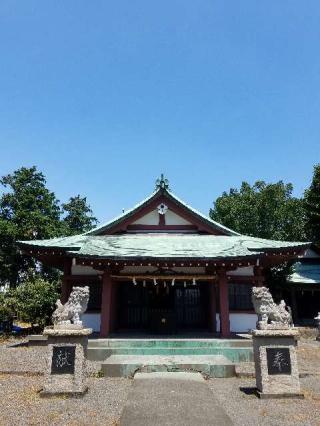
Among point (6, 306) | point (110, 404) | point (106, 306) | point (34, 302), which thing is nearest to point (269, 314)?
point (110, 404)

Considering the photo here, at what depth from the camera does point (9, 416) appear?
246 inches

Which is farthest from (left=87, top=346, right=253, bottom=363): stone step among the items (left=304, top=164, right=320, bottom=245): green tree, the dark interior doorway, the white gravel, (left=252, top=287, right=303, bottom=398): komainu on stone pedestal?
(left=304, top=164, right=320, bottom=245): green tree

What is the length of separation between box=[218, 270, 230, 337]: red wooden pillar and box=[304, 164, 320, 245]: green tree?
734 inches

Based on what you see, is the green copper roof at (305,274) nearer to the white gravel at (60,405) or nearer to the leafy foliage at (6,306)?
the leafy foliage at (6,306)

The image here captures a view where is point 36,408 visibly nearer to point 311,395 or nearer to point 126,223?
point 311,395

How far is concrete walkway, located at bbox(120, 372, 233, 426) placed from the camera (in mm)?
5781

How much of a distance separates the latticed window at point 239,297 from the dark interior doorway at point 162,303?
1.22m

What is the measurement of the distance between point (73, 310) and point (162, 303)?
8.32 meters

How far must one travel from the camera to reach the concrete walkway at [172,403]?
19.0ft

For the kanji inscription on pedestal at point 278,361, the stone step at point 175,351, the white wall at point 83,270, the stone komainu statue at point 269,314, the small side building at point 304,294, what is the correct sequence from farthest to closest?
1. the small side building at point 304,294
2. the white wall at point 83,270
3. the stone step at point 175,351
4. the stone komainu statue at point 269,314
5. the kanji inscription on pedestal at point 278,361

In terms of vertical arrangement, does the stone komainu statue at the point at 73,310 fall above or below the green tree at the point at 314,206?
below

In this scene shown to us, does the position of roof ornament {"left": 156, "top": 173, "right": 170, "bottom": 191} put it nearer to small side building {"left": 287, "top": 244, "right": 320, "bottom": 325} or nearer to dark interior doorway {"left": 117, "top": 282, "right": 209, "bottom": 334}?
dark interior doorway {"left": 117, "top": 282, "right": 209, "bottom": 334}

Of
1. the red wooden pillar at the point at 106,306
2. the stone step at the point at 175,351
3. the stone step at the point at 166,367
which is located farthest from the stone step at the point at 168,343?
the stone step at the point at 166,367

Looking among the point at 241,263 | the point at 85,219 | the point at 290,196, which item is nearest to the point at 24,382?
the point at 241,263
